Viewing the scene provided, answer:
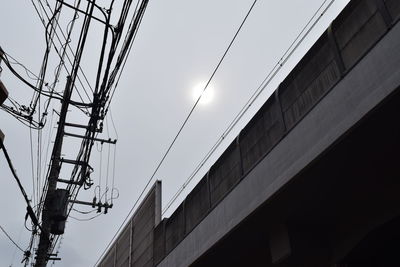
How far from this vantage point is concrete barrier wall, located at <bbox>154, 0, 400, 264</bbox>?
22.3 ft

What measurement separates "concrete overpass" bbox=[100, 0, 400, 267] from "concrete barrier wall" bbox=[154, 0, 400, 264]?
0.07 feet

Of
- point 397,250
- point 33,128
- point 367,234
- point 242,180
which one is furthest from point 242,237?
point 33,128

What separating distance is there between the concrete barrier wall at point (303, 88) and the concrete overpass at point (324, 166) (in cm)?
2

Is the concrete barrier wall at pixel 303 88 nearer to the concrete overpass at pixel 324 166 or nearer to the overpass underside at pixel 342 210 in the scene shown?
the concrete overpass at pixel 324 166

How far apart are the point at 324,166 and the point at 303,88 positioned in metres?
1.76

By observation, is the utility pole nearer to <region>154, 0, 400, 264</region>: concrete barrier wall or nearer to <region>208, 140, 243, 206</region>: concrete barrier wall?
<region>154, 0, 400, 264</region>: concrete barrier wall

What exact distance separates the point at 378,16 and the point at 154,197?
13048 millimetres

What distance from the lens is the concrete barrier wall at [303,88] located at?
6785 millimetres

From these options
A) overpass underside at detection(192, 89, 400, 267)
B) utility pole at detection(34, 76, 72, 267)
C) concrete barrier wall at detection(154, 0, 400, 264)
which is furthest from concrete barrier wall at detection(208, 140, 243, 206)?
utility pole at detection(34, 76, 72, 267)

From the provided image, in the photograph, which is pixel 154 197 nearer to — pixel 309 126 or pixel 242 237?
pixel 242 237

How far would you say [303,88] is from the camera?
8328 millimetres

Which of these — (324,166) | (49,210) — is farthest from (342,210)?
(49,210)

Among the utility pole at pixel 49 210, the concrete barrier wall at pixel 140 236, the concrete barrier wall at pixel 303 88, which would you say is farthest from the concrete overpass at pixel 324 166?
the concrete barrier wall at pixel 140 236

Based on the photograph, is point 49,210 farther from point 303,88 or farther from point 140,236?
point 303,88
